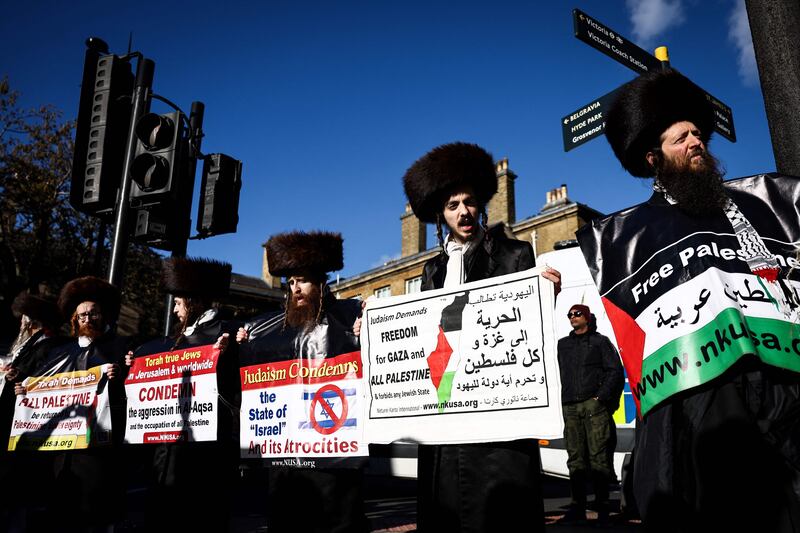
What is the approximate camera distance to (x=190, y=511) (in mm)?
4148

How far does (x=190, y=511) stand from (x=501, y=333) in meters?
2.59

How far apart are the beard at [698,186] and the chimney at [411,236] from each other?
31.9 m

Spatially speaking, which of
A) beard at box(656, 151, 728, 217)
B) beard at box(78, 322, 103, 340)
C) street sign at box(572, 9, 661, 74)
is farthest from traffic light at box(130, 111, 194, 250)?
beard at box(656, 151, 728, 217)

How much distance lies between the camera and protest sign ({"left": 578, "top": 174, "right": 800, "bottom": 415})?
215 centimetres

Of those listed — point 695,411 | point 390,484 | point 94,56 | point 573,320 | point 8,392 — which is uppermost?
point 94,56

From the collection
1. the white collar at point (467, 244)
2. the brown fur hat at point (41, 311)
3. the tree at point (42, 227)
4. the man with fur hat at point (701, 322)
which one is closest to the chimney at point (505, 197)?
the tree at point (42, 227)

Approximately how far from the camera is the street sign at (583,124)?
566cm

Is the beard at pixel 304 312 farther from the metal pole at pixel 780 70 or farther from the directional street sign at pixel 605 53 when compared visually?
the directional street sign at pixel 605 53

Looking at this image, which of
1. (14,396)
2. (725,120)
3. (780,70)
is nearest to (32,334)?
(14,396)

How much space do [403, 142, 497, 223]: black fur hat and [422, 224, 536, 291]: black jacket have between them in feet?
1.01

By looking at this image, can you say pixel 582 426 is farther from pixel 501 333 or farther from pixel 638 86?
pixel 638 86

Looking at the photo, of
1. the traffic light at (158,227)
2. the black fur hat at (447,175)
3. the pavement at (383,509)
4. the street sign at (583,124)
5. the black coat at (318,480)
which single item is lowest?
the pavement at (383,509)

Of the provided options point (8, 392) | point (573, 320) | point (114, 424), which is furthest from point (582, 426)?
point (8, 392)

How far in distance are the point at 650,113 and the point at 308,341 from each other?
241 cm
